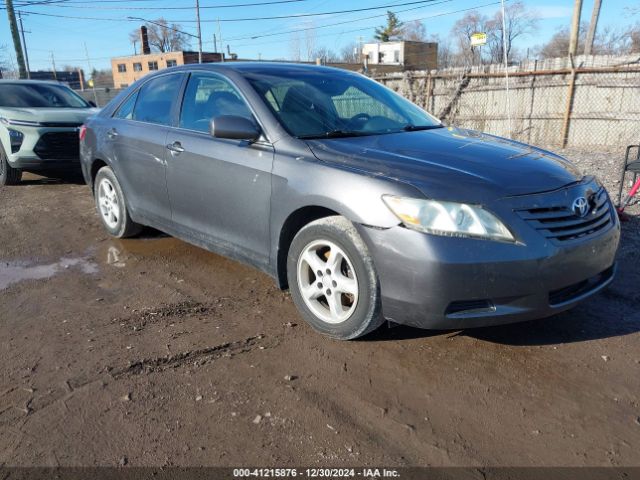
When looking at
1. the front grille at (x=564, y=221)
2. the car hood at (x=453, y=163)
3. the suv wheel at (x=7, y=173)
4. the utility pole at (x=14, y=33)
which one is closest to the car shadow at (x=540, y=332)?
the front grille at (x=564, y=221)

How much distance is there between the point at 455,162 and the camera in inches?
117

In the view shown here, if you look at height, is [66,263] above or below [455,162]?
below

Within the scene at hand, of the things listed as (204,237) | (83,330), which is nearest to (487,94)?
(204,237)

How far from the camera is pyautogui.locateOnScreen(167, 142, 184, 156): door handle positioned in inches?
155

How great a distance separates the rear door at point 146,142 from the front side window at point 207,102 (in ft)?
0.63

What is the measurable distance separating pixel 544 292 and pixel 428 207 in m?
0.75

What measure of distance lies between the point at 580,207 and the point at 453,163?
2.44 ft

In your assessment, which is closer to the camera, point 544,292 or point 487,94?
point 544,292

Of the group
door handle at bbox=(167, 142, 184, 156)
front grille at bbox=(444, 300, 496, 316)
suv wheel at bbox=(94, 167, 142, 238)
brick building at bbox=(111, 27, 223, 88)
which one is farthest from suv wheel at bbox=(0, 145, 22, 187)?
brick building at bbox=(111, 27, 223, 88)

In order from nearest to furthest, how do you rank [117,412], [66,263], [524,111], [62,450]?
[62,450] < [117,412] < [66,263] < [524,111]

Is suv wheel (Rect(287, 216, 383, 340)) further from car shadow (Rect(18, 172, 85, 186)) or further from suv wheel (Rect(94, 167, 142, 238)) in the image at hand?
car shadow (Rect(18, 172, 85, 186))

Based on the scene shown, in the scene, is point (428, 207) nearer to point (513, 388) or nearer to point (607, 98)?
point (513, 388)

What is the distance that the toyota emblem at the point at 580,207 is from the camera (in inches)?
112

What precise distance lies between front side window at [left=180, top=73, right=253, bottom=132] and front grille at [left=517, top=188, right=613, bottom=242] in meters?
1.95
